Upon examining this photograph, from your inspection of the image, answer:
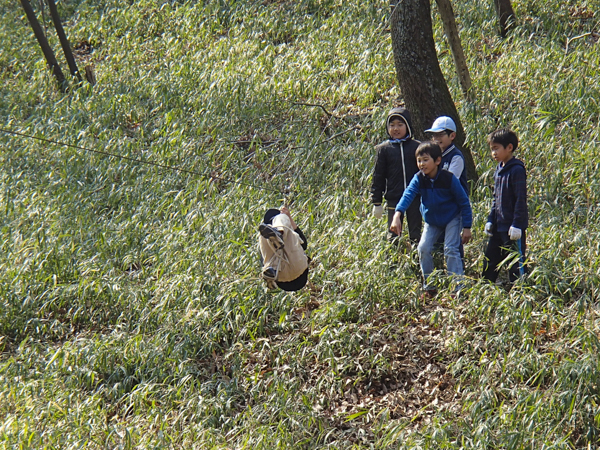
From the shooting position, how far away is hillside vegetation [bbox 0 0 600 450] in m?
4.98

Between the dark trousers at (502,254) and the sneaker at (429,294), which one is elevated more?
the dark trousers at (502,254)

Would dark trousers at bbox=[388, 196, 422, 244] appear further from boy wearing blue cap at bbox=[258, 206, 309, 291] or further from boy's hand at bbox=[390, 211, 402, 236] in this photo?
boy wearing blue cap at bbox=[258, 206, 309, 291]

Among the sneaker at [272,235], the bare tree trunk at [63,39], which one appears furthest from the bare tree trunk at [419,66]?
the bare tree trunk at [63,39]

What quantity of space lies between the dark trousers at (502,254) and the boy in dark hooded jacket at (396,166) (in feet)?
2.78

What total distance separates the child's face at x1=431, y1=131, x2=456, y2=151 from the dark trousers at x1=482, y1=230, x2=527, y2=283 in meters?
0.97

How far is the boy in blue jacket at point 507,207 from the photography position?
17.4 feet

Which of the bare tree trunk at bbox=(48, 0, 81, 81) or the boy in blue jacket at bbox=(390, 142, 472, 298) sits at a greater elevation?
the bare tree trunk at bbox=(48, 0, 81, 81)

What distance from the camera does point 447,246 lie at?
18.6 ft

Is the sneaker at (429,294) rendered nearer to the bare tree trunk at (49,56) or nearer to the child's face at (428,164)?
the child's face at (428,164)

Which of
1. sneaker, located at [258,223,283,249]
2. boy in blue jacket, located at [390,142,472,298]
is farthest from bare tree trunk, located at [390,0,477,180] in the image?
sneaker, located at [258,223,283,249]

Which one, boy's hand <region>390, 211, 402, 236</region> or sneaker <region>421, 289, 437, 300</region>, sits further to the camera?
sneaker <region>421, 289, 437, 300</region>

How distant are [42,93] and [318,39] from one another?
6029 mm

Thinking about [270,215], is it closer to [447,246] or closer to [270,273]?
[270,273]

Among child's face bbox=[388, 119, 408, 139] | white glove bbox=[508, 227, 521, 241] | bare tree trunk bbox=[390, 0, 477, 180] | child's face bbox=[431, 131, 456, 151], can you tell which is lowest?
white glove bbox=[508, 227, 521, 241]
